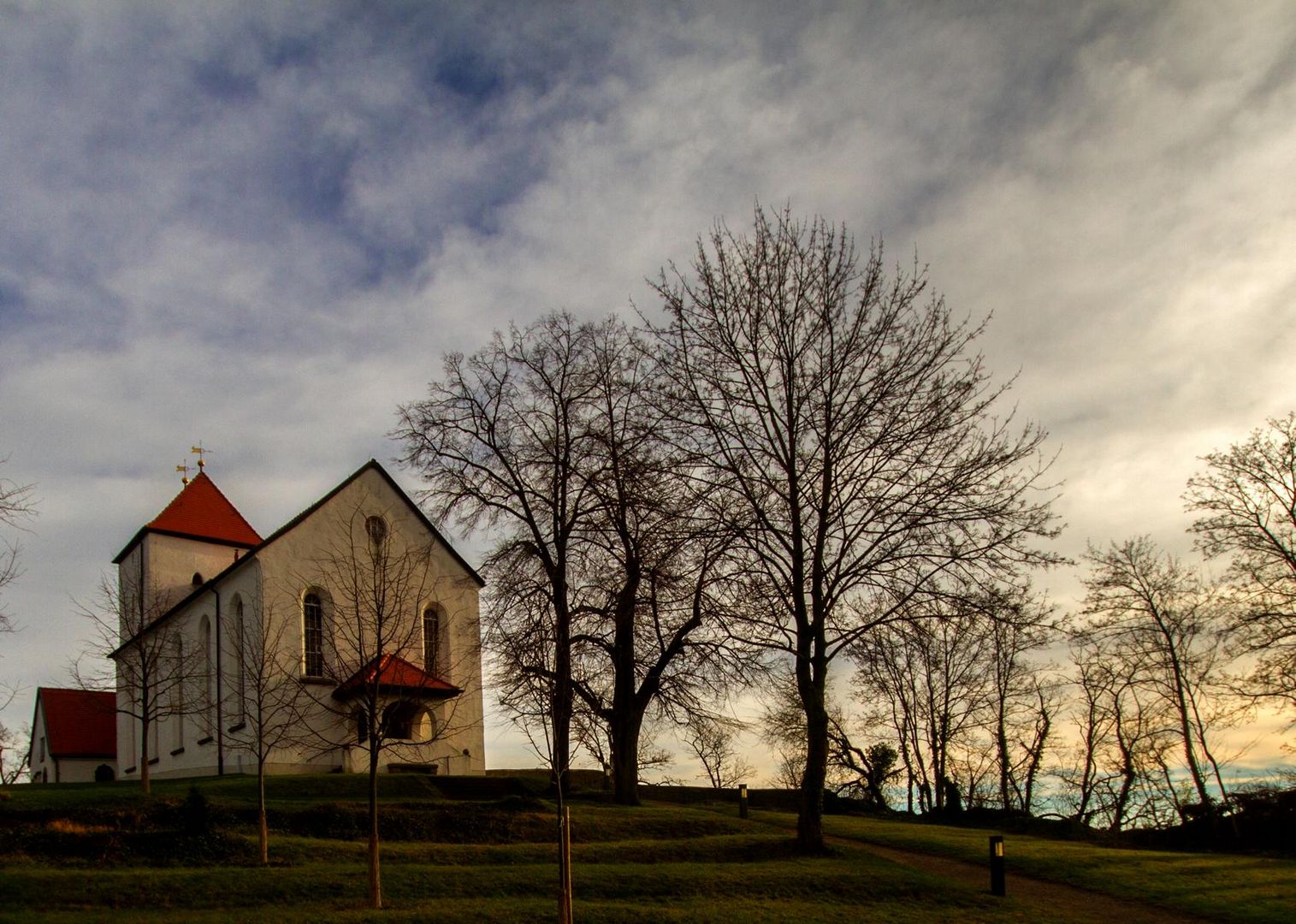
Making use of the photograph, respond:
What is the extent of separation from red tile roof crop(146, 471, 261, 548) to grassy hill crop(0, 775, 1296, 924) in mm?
22123

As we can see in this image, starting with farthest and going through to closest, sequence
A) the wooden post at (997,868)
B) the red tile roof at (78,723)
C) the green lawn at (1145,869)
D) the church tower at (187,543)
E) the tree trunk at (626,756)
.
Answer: the red tile roof at (78,723)
the church tower at (187,543)
the tree trunk at (626,756)
the wooden post at (997,868)
the green lawn at (1145,869)

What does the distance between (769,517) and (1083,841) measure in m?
14.2

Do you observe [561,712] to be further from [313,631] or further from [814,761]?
[313,631]

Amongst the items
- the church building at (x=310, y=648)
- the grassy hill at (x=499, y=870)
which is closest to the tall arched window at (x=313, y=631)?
the church building at (x=310, y=648)

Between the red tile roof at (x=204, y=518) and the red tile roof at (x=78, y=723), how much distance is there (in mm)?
10648

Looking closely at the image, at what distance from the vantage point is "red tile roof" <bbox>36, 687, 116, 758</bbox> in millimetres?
48969

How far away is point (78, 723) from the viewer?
5047 cm

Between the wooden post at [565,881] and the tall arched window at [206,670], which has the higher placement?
the tall arched window at [206,670]

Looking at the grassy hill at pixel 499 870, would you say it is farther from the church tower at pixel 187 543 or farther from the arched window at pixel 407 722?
the church tower at pixel 187 543

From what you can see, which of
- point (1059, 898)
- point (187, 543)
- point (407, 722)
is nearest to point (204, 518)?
point (187, 543)

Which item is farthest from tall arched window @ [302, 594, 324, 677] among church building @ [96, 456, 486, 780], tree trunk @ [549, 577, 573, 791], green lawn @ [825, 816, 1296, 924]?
green lawn @ [825, 816, 1296, 924]

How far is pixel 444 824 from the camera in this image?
21.4 meters

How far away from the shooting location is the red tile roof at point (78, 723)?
48969mm

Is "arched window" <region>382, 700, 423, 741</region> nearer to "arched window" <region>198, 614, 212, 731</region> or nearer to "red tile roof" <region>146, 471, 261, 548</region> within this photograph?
A: "arched window" <region>198, 614, 212, 731</region>
